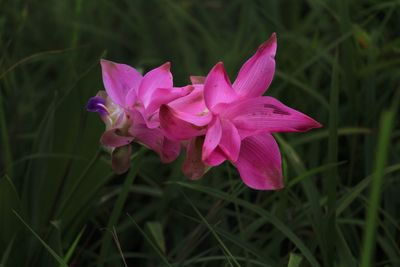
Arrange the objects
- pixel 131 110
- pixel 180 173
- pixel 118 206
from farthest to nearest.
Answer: pixel 180 173
pixel 118 206
pixel 131 110

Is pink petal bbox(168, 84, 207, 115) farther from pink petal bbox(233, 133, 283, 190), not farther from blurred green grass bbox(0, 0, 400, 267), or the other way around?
blurred green grass bbox(0, 0, 400, 267)

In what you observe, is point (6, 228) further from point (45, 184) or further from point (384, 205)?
point (384, 205)

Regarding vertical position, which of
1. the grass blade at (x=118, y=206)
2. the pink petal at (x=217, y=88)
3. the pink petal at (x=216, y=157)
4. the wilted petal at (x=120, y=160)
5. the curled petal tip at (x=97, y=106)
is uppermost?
the pink petal at (x=217, y=88)

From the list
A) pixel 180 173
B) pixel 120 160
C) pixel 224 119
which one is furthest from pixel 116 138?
pixel 180 173

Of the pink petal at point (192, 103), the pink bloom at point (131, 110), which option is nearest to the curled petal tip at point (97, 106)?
the pink bloom at point (131, 110)

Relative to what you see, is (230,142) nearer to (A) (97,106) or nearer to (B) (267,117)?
(B) (267,117)

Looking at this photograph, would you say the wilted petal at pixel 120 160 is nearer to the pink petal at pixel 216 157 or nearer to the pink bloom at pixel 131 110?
the pink bloom at pixel 131 110
